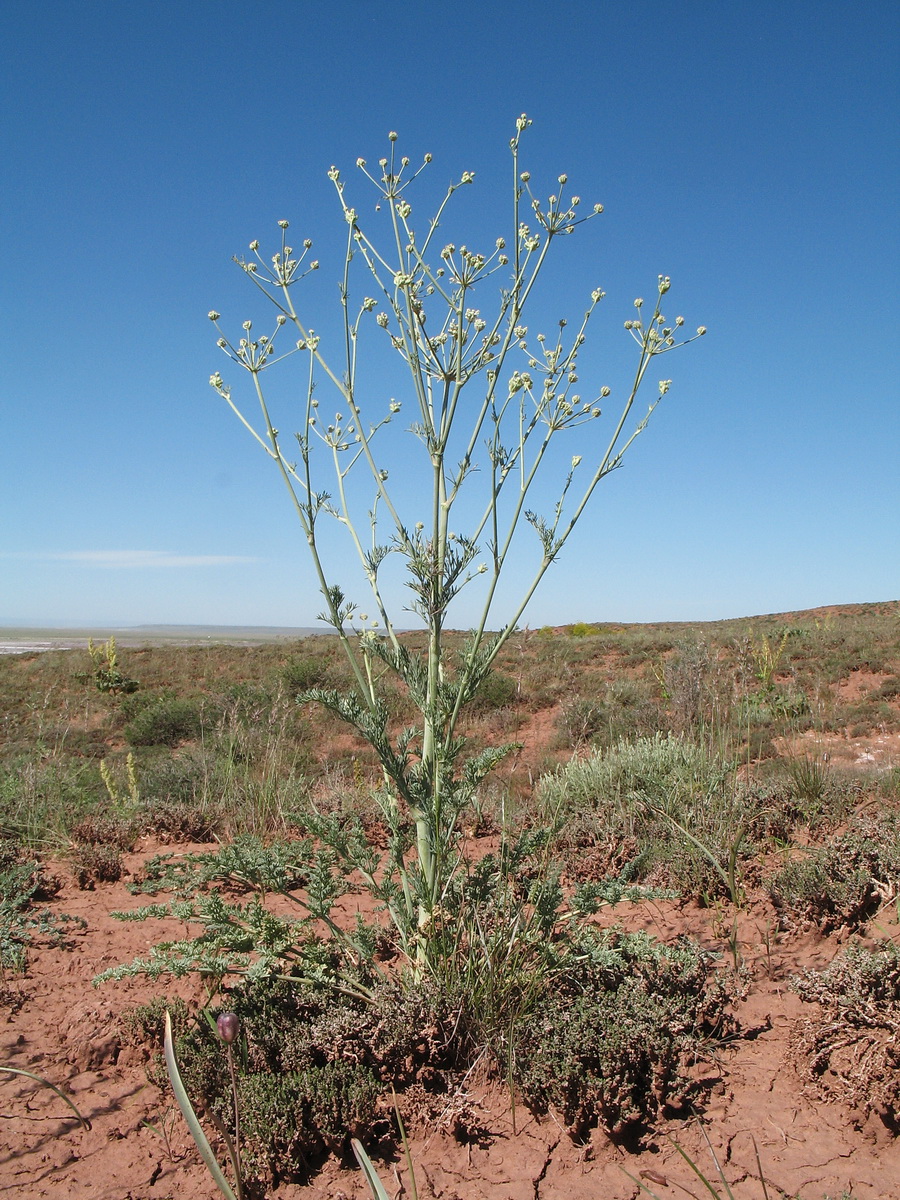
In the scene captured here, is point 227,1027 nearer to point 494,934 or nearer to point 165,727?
point 494,934

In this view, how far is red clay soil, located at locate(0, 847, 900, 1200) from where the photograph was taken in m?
2.01

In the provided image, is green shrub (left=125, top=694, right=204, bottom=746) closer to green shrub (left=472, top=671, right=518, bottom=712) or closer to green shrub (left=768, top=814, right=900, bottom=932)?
green shrub (left=472, top=671, right=518, bottom=712)

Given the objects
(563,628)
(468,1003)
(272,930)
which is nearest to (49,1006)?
(272,930)

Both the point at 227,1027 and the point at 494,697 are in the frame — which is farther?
the point at 494,697

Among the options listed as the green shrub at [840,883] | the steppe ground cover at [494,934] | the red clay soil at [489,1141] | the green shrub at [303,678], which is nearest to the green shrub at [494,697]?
the green shrub at [303,678]

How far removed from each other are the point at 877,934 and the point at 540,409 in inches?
102

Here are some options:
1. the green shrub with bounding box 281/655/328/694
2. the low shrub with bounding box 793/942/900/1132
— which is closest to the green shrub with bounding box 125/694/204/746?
the green shrub with bounding box 281/655/328/694

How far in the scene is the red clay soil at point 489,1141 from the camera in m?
2.01

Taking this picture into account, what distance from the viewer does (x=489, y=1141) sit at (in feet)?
7.23

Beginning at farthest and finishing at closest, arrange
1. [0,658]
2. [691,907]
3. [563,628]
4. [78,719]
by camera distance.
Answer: [563,628] < [0,658] < [78,719] < [691,907]

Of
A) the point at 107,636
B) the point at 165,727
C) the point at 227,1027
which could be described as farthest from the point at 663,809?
the point at 107,636

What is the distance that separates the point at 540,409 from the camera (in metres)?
2.55

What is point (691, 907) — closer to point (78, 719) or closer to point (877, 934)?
point (877, 934)

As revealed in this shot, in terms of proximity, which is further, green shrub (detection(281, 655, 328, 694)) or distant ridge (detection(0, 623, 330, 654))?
distant ridge (detection(0, 623, 330, 654))
